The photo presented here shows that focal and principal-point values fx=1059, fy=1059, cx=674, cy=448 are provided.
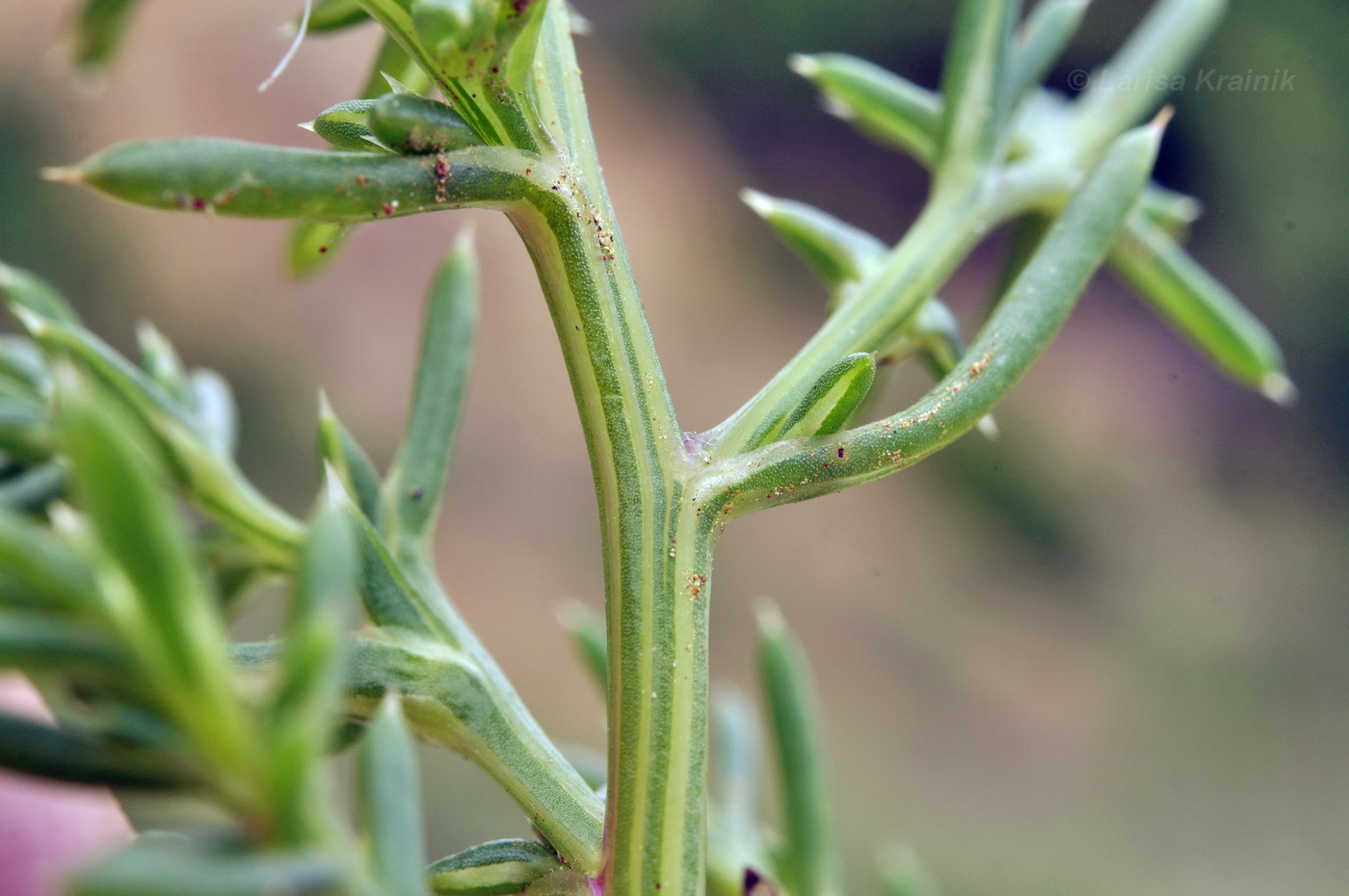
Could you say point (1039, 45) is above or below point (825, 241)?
above

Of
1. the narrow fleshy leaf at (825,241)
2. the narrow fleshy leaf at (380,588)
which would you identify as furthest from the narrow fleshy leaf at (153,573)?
the narrow fleshy leaf at (825,241)

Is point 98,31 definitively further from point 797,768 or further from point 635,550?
point 797,768

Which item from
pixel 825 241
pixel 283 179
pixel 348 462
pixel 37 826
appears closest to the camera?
pixel 283 179

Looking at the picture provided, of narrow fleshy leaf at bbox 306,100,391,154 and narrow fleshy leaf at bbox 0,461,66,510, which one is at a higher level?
narrow fleshy leaf at bbox 306,100,391,154

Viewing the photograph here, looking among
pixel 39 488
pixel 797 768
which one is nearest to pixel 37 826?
pixel 39 488

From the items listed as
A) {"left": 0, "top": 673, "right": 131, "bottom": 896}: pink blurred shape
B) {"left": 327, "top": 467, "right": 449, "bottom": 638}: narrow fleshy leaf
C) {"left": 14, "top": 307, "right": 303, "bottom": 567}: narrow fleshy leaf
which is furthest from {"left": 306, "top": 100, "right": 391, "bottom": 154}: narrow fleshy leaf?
{"left": 0, "top": 673, "right": 131, "bottom": 896}: pink blurred shape

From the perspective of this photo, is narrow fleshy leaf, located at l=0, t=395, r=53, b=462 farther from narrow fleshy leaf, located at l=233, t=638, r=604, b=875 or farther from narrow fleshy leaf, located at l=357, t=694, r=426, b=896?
narrow fleshy leaf, located at l=357, t=694, r=426, b=896

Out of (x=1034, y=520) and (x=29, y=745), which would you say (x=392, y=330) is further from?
(x=29, y=745)
